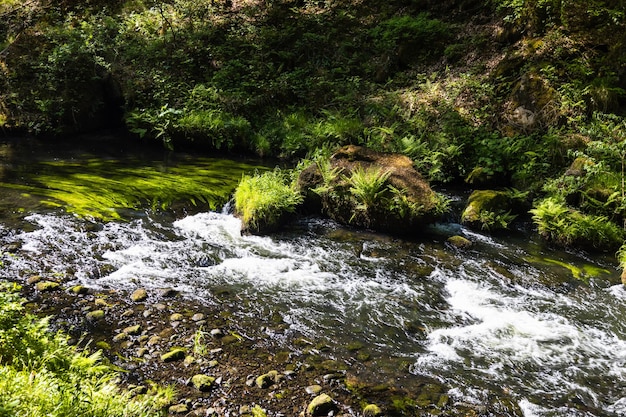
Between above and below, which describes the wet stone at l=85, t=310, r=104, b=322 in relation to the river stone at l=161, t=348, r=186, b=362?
above

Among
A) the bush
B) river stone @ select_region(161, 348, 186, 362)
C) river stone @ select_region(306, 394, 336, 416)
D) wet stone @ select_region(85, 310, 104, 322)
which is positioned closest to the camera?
river stone @ select_region(306, 394, 336, 416)

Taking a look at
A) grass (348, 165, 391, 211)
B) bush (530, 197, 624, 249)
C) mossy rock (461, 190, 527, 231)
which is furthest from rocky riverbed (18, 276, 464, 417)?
bush (530, 197, 624, 249)

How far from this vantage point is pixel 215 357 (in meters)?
4.39

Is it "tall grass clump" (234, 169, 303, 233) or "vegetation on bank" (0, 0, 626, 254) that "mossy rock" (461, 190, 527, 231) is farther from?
"tall grass clump" (234, 169, 303, 233)

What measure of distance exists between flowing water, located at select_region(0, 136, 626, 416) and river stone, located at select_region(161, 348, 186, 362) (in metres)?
1.10

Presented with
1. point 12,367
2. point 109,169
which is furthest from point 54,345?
point 109,169

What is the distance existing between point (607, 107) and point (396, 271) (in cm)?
700

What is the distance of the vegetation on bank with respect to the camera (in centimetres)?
971

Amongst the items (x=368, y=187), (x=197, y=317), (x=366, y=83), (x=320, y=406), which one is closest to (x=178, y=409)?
(x=320, y=406)

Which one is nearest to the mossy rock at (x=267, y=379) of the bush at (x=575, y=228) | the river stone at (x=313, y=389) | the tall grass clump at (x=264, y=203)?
the river stone at (x=313, y=389)

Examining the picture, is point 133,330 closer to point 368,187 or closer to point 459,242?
point 368,187

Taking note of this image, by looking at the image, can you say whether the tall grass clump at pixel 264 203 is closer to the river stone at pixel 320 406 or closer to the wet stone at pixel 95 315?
the wet stone at pixel 95 315

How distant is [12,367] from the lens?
121 inches

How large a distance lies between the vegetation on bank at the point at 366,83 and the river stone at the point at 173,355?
631cm
